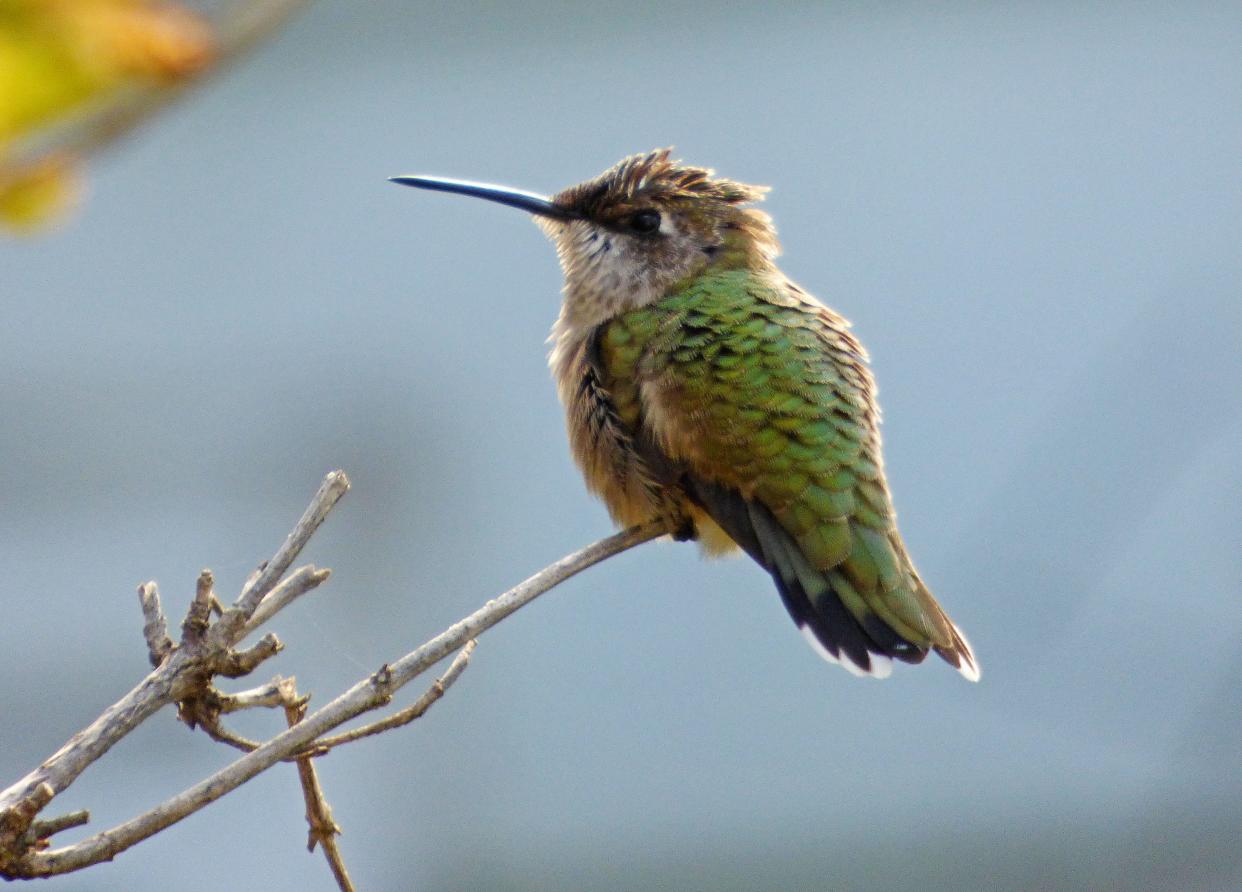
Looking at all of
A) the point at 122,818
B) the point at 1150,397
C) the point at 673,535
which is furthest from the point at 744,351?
the point at 122,818

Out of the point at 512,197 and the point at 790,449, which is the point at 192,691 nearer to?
the point at 790,449

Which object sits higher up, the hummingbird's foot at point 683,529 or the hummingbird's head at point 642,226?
the hummingbird's head at point 642,226

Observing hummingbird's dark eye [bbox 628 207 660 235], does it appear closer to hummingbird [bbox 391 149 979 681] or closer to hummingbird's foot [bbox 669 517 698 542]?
hummingbird [bbox 391 149 979 681]

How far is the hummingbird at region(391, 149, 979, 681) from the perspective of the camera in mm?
2795

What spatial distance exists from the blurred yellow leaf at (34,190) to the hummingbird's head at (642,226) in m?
2.67

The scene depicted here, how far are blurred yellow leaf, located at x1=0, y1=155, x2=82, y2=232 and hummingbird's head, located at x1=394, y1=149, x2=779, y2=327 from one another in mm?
2667

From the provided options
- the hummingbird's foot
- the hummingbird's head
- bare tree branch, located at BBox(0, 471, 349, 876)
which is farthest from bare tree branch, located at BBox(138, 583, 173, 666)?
the hummingbird's head

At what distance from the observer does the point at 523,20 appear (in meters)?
7.95

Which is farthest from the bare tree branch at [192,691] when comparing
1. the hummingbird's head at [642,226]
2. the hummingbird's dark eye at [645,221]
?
the hummingbird's dark eye at [645,221]

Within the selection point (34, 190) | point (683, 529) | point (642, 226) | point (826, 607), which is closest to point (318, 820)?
point (34, 190)

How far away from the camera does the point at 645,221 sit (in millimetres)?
3438

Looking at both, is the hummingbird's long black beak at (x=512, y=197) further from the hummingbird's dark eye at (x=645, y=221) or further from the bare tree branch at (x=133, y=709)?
the bare tree branch at (x=133, y=709)

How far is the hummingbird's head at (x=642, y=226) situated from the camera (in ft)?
10.9

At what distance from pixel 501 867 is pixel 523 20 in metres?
4.70
